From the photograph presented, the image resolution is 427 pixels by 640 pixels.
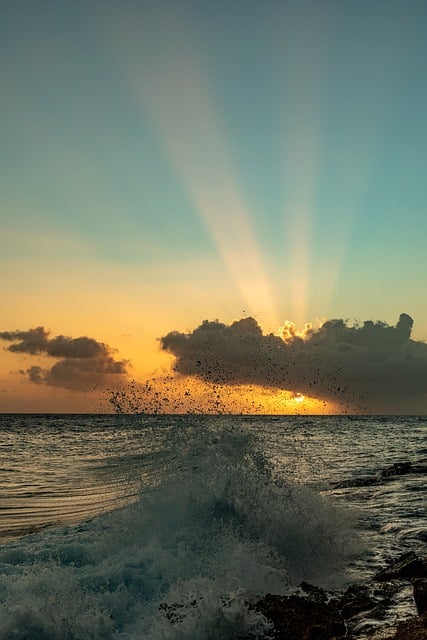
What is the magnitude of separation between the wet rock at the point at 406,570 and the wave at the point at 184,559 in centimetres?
72

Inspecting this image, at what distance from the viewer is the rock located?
733cm

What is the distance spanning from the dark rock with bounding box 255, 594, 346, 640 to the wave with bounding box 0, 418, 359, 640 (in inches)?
8.5

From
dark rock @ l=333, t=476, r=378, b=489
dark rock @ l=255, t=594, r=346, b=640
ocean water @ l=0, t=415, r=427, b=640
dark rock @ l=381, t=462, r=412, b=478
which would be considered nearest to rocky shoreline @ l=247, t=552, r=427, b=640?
dark rock @ l=255, t=594, r=346, b=640

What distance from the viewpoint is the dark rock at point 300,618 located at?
6.88 meters

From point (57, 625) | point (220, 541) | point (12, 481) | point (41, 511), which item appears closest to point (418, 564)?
point (220, 541)

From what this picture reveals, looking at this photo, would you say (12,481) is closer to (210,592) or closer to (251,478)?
(251,478)

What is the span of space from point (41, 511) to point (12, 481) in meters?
7.54

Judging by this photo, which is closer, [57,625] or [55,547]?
[57,625]

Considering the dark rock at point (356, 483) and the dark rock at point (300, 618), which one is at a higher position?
the dark rock at point (356, 483)

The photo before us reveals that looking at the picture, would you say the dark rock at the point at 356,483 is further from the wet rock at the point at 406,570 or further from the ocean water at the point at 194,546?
the wet rock at the point at 406,570

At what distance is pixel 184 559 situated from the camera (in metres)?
9.41

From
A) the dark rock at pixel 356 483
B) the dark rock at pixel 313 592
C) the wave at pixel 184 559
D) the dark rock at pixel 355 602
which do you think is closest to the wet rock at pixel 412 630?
the dark rock at pixel 355 602

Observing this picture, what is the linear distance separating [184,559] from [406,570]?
3732 mm

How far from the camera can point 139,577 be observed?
880 cm
